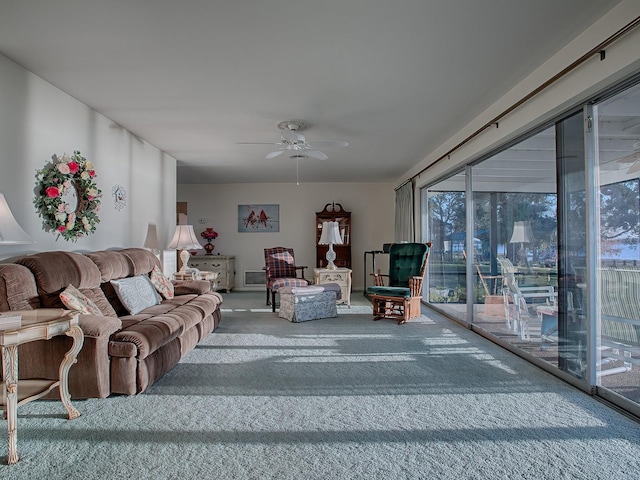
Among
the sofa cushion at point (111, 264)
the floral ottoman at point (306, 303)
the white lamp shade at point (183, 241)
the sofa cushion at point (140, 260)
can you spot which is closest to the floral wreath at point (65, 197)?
the sofa cushion at point (111, 264)

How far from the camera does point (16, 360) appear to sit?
79.2 inches

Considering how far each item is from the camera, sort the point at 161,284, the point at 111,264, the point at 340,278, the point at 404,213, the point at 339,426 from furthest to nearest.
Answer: the point at 404,213
the point at 340,278
the point at 161,284
the point at 111,264
the point at 339,426

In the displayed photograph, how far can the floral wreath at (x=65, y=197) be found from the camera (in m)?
3.38

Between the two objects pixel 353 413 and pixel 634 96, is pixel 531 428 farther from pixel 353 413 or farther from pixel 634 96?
pixel 634 96

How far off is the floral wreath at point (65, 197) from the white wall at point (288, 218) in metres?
4.91

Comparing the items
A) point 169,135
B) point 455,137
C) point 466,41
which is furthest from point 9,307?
point 455,137

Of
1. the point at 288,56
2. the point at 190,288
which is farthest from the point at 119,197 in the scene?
the point at 288,56

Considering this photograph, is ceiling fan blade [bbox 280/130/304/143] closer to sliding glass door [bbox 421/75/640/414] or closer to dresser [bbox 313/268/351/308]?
sliding glass door [bbox 421/75/640/414]

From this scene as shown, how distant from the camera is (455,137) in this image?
5141mm

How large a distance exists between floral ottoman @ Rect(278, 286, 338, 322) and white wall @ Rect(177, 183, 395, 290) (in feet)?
11.1

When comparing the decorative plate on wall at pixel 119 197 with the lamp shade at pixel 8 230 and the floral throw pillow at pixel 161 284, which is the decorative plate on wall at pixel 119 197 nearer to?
the floral throw pillow at pixel 161 284

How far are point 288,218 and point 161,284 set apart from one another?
15.6 ft

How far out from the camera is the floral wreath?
3.38 meters

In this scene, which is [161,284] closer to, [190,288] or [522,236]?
[190,288]
